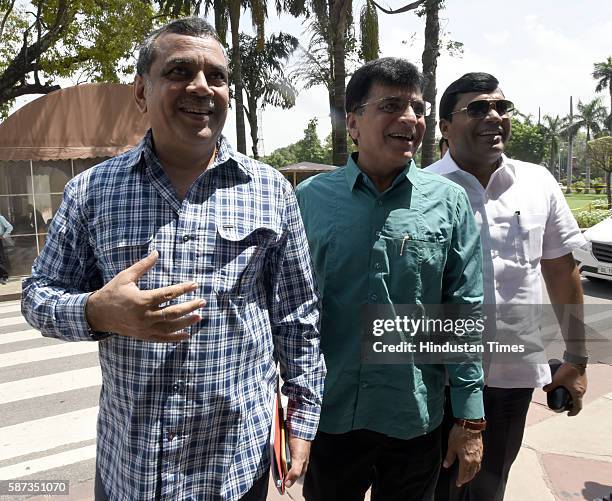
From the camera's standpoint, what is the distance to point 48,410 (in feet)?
15.6

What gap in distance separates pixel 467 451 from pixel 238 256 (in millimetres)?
1161

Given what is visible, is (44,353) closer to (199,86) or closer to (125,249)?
(125,249)

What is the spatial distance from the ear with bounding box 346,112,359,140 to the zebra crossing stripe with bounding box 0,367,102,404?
13.3 ft

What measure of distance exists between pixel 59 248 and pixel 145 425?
0.58m

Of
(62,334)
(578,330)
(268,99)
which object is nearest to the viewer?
(62,334)

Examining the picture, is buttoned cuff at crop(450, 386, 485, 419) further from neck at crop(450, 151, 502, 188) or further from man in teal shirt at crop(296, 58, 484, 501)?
neck at crop(450, 151, 502, 188)

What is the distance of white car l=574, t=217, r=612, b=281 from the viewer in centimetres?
875

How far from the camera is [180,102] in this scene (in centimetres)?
165

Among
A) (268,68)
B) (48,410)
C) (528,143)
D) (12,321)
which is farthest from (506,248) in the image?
(528,143)

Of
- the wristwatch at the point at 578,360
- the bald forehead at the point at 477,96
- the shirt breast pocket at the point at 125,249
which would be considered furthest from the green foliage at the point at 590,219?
the shirt breast pocket at the point at 125,249

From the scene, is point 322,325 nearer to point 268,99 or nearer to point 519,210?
point 519,210

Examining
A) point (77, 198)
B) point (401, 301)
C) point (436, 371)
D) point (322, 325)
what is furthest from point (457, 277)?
point (77, 198)

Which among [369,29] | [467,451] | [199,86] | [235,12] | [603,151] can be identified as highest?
[235,12]

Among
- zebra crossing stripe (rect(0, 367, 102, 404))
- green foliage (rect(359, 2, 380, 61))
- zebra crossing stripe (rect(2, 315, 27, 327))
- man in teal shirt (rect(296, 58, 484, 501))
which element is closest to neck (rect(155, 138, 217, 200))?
man in teal shirt (rect(296, 58, 484, 501))
